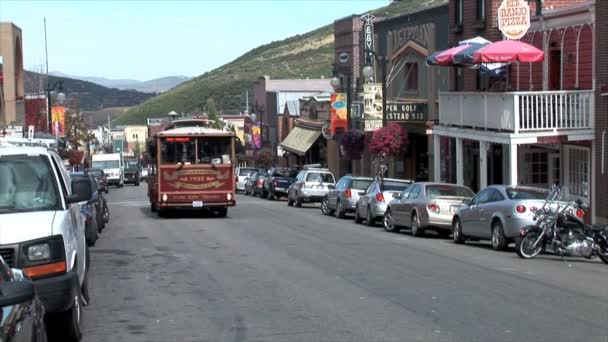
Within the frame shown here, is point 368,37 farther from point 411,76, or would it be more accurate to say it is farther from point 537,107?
point 537,107

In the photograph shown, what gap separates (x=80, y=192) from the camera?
36.1 ft

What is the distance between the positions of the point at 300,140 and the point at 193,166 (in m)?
35.4

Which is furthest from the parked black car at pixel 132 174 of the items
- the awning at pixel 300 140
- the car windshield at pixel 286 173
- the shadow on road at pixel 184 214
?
the shadow on road at pixel 184 214

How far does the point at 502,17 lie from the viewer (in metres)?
29.6

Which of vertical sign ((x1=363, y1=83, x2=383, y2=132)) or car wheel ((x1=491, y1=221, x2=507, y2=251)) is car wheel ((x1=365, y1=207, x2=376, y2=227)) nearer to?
car wheel ((x1=491, y1=221, x2=507, y2=251))

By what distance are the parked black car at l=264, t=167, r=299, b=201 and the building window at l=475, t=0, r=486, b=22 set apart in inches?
664

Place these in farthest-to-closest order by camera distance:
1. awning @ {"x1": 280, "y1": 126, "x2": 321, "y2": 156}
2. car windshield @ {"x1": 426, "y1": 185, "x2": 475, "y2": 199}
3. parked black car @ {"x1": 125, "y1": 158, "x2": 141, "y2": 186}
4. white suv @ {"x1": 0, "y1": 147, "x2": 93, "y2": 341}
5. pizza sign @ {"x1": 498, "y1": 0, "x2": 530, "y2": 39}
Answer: parked black car @ {"x1": 125, "y1": 158, "x2": 141, "y2": 186}
awning @ {"x1": 280, "y1": 126, "x2": 321, "y2": 156}
pizza sign @ {"x1": 498, "y1": 0, "x2": 530, "y2": 39}
car windshield @ {"x1": 426, "y1": 185, "x2": 475, "y2": 199}
white suv @ {"x1": 0, "y1": 147, "x2": 93, "y2": 341}

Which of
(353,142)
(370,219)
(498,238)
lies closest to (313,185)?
(353,142)

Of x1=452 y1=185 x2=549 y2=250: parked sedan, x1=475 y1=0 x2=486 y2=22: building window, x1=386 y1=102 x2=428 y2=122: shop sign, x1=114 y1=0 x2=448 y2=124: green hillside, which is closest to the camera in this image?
x1=452 y1=185 x2=549 y2=250: parked sedan

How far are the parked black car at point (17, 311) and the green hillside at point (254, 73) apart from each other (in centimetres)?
14248

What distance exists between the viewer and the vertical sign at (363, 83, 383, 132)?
1672 inches

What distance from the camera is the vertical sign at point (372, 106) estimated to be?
42.5 metres

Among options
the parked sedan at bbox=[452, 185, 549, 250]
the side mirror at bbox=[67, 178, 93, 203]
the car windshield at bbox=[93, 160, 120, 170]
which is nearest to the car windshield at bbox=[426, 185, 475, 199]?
the parked sedan at bbox=[452, 185, 549, 250]

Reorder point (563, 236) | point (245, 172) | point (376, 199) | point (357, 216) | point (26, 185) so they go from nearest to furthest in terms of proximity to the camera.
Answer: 1. point (26, 185)
2. point (563, 236)
3. point (376, 199)
4. point (357, 216)
5. point (245, 172)
